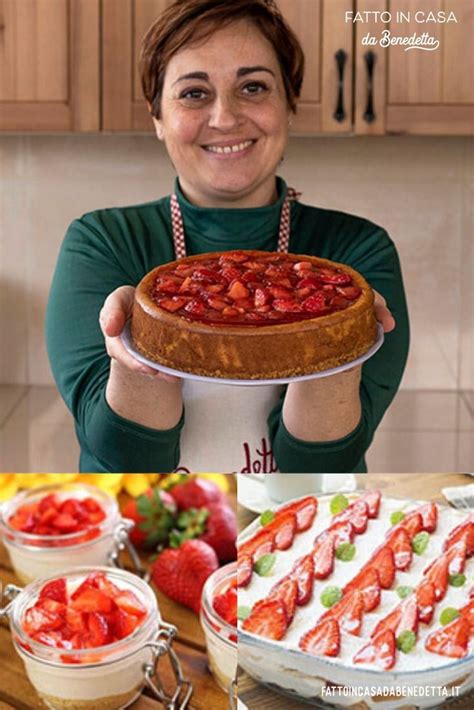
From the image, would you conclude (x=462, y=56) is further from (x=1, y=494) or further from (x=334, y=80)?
(x=1, y=494)

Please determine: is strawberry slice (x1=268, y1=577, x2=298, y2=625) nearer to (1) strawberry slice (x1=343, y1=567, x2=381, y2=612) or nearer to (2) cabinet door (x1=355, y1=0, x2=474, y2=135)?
(1) strawberry slice (x1=343, y1=567, x2=381, y2=612)

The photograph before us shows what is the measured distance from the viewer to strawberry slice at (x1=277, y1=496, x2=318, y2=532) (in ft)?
2.64

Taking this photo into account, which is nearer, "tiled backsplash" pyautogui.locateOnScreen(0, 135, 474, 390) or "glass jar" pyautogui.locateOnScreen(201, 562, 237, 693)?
"glass jar" pyautogui.locateOnScreen(201, 562, 237, 693)

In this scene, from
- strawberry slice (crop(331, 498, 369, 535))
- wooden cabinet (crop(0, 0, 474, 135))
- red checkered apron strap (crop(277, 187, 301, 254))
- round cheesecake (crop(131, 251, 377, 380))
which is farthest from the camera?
wooden cabinet (crop(0, 0, 474, 135))

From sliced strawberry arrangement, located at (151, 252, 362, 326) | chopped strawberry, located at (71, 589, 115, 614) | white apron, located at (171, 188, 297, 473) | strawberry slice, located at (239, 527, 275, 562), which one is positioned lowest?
chopped strawberry, located at (71, 589, 115, 614)

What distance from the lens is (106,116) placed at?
3.82 feet

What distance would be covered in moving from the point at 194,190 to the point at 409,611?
1.27ft

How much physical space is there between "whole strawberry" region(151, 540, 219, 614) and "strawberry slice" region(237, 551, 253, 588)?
95 millimetres

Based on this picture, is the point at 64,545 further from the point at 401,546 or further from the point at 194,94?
the point at 194,94

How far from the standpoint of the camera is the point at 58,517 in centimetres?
92

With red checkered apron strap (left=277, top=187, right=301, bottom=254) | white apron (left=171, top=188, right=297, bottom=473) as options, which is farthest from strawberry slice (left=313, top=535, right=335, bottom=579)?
red checkered apron strap (left=277, top=187, right=301, bottom=254)

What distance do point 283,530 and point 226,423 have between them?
0.45ft

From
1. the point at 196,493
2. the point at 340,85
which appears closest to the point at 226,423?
the point at 196,493

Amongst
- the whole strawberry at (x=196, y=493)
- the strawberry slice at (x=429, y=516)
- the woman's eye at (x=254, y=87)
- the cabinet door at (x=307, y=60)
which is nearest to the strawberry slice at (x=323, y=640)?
the strawberry slice at (x=429, y=516)
